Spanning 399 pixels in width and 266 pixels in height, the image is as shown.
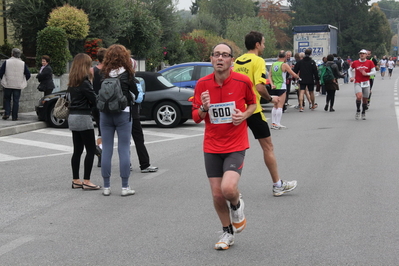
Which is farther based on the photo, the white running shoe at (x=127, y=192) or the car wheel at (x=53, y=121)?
the car wheel at (x=53, y=121)

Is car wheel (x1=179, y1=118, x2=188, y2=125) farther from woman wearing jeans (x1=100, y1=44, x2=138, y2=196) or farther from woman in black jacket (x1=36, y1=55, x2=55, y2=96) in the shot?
woman wearing jeans (x1=100, y1=44, x2=138, y2=196)

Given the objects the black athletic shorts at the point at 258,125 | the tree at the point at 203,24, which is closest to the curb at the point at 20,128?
the black athletic shorts at the point at 258,125

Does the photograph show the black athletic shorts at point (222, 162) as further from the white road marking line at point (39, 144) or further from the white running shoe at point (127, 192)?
the white road marking line at point (39, 144)

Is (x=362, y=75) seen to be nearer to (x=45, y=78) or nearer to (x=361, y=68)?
(x=361, y=68)

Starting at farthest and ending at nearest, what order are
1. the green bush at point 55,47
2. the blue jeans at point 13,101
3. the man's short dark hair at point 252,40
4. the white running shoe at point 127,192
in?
the green bush at point 55,47 → the blue jeans at point 13,101 → the white running shoe at point 127,192 → the man's short dark hair at point 252,40

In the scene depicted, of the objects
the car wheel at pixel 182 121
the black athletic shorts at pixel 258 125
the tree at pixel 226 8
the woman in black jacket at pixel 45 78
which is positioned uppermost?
the tree at pixel 226 8

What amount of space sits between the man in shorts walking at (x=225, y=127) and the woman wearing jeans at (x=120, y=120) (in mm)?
2527

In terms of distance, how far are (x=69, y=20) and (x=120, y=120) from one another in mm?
15864

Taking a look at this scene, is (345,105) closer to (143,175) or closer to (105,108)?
(143,175)

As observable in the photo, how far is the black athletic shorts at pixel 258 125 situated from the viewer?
730 centimetres

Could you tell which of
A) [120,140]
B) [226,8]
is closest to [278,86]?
[120,140]

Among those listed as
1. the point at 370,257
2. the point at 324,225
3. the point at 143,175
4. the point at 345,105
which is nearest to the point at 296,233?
the point at 324,225

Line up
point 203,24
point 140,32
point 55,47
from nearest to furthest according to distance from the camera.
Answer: point 55,47 → point 140,32 → point 203,24

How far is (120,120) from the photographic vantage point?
7746mm
